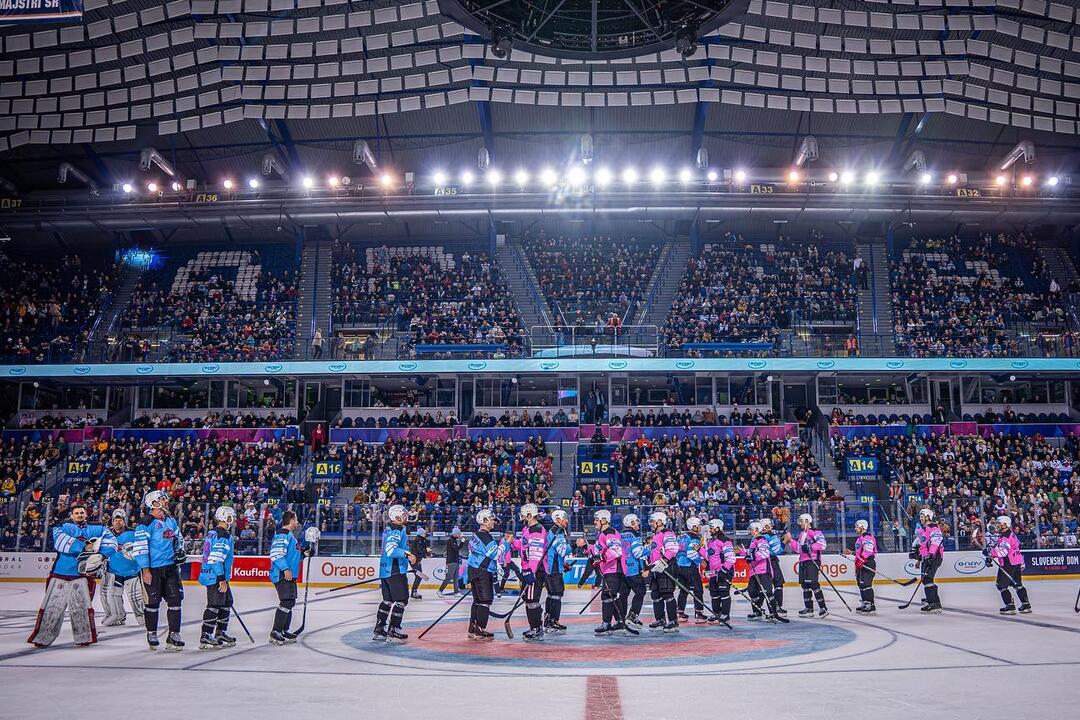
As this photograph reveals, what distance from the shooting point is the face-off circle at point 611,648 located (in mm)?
11273

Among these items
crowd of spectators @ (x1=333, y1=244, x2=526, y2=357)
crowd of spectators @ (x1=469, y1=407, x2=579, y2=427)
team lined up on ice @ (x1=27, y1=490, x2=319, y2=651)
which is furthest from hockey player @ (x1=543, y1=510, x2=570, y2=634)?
crowd of spectators @ (x1=469, y1=407, x2=579, y2=427)

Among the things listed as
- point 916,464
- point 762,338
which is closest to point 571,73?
point 762,338

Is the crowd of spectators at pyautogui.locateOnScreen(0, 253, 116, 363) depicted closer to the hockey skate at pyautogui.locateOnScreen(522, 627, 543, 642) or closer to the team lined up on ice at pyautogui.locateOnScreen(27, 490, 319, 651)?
the team lined up on ice at pyautogui.locateOnScreen(27, 490, 319, 651)

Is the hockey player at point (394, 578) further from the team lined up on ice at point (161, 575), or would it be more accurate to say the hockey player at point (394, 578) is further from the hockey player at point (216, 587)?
the hockey player at point (216, 587)

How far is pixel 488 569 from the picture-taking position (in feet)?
44.1

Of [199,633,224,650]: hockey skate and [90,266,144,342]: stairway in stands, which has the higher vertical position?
[90,266,144,342]: stairway in stands

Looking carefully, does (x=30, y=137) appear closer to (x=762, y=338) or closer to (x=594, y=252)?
(x=594, y=252)

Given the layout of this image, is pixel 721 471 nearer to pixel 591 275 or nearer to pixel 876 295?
pixel 591 275

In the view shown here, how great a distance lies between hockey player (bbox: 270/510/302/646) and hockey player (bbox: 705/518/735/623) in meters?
7.77

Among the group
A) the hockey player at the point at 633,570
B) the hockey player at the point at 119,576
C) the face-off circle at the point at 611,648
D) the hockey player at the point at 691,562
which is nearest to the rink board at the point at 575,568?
the hockey player at the point at 119,576

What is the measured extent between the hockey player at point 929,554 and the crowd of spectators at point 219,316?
28.1 meters

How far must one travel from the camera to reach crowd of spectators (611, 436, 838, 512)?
96.5 feet

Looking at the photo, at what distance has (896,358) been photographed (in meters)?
36.4

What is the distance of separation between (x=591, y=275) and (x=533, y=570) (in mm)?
29285
